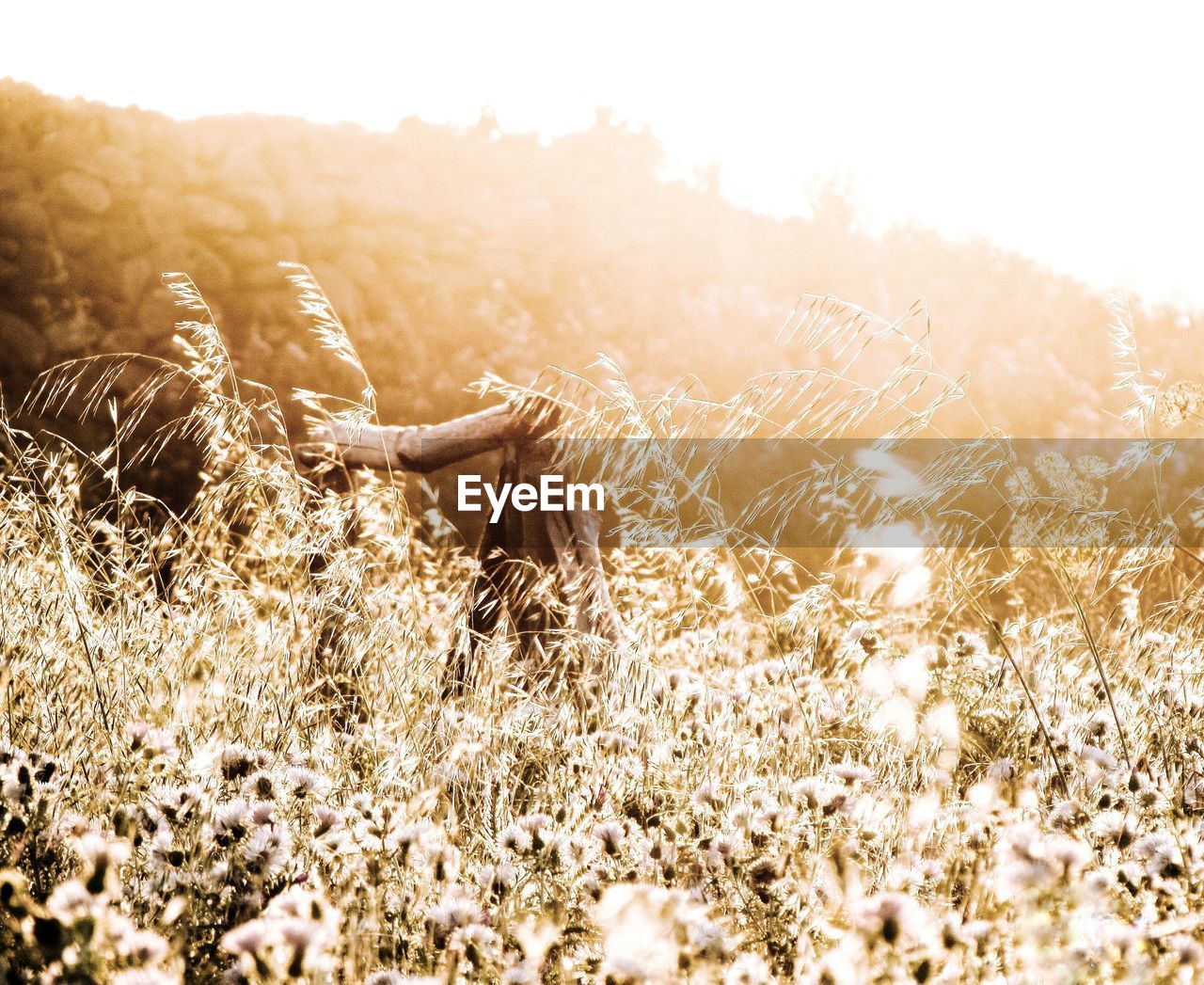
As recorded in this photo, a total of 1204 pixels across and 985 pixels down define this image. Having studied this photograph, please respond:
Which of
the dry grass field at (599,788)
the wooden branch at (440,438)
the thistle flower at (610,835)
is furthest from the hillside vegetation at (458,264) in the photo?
the thistle flower at (610,835)

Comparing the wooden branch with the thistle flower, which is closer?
Result: the thistle flower

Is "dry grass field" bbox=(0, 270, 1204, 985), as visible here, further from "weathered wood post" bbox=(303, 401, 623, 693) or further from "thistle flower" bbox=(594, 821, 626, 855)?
"weathered wood post" bbox=(303, 401, 623, 693)

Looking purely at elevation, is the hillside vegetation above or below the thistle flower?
above

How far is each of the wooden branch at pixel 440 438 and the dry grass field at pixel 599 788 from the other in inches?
18.8

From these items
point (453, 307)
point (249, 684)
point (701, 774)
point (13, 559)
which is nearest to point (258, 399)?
point (453, 307)

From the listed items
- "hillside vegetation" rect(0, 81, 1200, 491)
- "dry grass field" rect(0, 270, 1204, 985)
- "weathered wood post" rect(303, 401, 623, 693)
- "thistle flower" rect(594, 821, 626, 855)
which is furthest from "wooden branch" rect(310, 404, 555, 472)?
"hillside vegetation" rect(0, 81, 1200, 491)

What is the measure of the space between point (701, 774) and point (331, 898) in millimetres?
733

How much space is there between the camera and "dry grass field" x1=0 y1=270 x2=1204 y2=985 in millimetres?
1100

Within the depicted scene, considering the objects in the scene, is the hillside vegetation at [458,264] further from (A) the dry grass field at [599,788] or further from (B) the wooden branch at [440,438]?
(A) the dry grass field at [599,788]

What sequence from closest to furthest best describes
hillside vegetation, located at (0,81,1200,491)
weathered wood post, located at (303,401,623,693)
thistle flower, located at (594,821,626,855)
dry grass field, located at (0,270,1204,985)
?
dry grass field, located at (0,270,1204,985)
thistle flower, located at (594,821,626,855)
weathered wood post, located at (303,401,623,693)
hillside vegetation, located at (0,81,1200,491)

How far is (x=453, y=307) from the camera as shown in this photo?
610 cm

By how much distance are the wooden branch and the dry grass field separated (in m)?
0.48

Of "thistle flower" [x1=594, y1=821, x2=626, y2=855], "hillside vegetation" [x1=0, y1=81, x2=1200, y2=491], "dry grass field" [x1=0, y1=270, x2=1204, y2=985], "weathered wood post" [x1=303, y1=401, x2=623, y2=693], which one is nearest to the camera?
"dry grass field" [x1=0, y1=270, x2=1204, y2=985]

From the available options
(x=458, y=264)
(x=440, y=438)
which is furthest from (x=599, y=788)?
(x=458, y=264)
